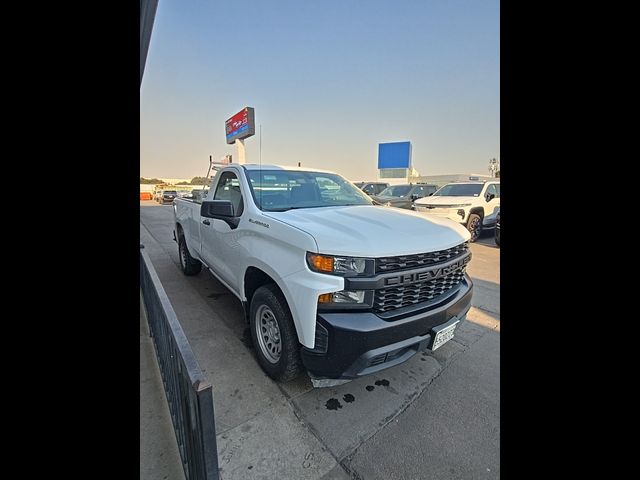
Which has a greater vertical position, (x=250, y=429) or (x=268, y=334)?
(x=268, y=334)

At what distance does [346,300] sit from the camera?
80.4 inches

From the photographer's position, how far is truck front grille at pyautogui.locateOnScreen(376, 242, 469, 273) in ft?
6.78

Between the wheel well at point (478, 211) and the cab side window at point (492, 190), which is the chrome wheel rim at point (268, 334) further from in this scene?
the cab side window at point (492, 190)

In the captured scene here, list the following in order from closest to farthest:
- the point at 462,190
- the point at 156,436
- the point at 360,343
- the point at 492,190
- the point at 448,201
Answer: the point at 360,343 < the point at 156,436 < the point at 448,201 < the point at 492,190 < the point at 462,190

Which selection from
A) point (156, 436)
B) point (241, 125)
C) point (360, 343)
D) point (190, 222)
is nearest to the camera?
point (360, 343)

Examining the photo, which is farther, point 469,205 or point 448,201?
point 448,201

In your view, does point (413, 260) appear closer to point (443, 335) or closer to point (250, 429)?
point (443, 335)

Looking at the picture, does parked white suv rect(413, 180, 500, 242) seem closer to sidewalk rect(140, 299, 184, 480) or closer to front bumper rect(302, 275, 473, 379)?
front bumper rect(302, 275, 473, 379)

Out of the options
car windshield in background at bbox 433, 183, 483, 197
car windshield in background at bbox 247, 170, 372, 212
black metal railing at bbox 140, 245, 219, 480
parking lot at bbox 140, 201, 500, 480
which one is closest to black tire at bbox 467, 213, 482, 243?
car windshield in background at bbox 433, 183, 483, 197

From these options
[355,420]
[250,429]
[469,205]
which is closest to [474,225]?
[469,205]

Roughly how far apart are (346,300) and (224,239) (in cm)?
179

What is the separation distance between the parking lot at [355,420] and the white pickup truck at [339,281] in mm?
283

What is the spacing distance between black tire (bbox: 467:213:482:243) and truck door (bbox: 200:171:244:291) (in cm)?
747
